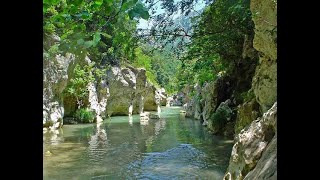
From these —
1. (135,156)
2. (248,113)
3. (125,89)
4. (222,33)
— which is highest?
(222,33)

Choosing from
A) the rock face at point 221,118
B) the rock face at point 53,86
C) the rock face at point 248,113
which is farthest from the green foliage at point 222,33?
the rock face at point 53,86

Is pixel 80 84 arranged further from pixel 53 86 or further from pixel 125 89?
pixel 125 89

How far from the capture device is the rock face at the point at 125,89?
3350 cm

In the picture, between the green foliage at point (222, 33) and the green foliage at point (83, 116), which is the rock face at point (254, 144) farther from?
the green foliage at point (83, 116)

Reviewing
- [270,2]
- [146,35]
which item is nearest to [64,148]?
[146,35]

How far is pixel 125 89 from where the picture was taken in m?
34.8

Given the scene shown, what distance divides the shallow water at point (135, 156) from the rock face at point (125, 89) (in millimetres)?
14412

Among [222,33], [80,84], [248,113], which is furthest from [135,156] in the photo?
[80,84]

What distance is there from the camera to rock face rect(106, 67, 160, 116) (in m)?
33.5

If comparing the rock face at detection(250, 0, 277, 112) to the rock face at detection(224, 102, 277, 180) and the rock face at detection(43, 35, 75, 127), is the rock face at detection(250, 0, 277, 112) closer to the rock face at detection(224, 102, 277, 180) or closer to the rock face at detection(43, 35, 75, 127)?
the rock face at detection(224, 102, 277, 180)

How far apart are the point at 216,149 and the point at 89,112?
1499 centimetres

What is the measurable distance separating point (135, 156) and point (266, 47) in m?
6.51

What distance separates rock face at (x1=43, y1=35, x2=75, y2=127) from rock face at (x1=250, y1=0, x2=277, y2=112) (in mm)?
13167
